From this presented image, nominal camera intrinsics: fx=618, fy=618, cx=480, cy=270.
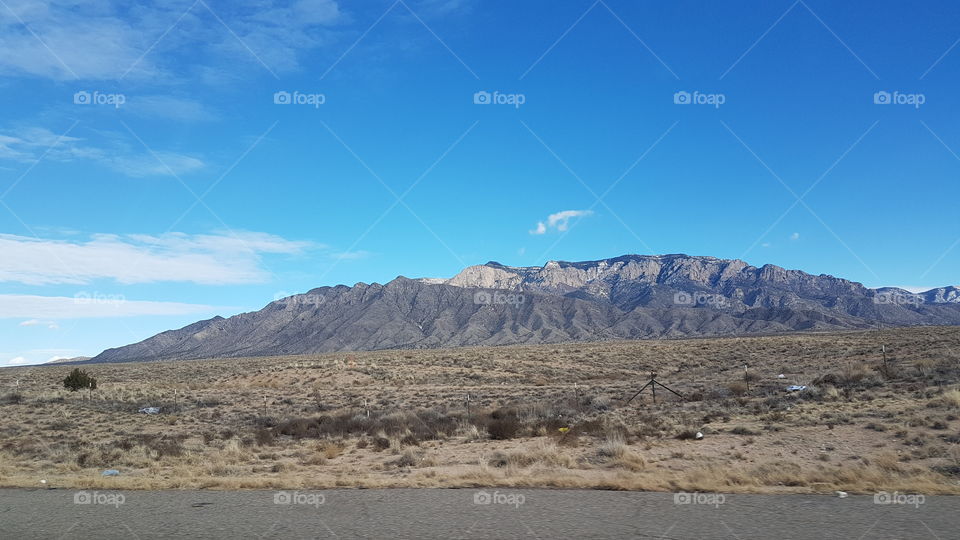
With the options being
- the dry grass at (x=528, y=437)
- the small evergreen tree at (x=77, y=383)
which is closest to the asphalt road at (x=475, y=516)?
the dry grass at (x=528, y=437)

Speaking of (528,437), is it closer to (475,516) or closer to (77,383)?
(475,516)

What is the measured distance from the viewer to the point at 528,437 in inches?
734

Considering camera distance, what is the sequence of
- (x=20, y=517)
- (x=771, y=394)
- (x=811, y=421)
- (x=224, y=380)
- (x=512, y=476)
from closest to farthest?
(x=20, y=517), (x=512, y=476), (x=811, y=421), (x=771, y=394), (x=224, y=380)

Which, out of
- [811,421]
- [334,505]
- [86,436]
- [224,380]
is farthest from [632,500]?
[224,380]

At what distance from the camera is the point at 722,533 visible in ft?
24.0

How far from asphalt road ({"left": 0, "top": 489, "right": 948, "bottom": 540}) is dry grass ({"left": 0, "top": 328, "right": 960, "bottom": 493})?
108 centimetres

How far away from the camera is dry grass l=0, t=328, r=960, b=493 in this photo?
11.5 metres

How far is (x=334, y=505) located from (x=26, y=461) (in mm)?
11730

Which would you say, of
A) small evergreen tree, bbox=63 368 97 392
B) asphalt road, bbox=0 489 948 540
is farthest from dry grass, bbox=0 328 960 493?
small evergreen tree, bbox=63 368 97 392

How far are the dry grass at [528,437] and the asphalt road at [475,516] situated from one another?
3.55ft

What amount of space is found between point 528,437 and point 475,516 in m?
10.5

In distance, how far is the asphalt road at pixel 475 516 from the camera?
747 centimetres

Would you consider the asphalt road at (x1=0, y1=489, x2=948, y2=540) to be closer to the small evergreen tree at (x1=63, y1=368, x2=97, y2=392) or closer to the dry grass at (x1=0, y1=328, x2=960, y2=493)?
the dry grass at (x1=0, y1=328, x2=960, y2=493)

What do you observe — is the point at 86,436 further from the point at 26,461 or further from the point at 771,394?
the point at 771,394
